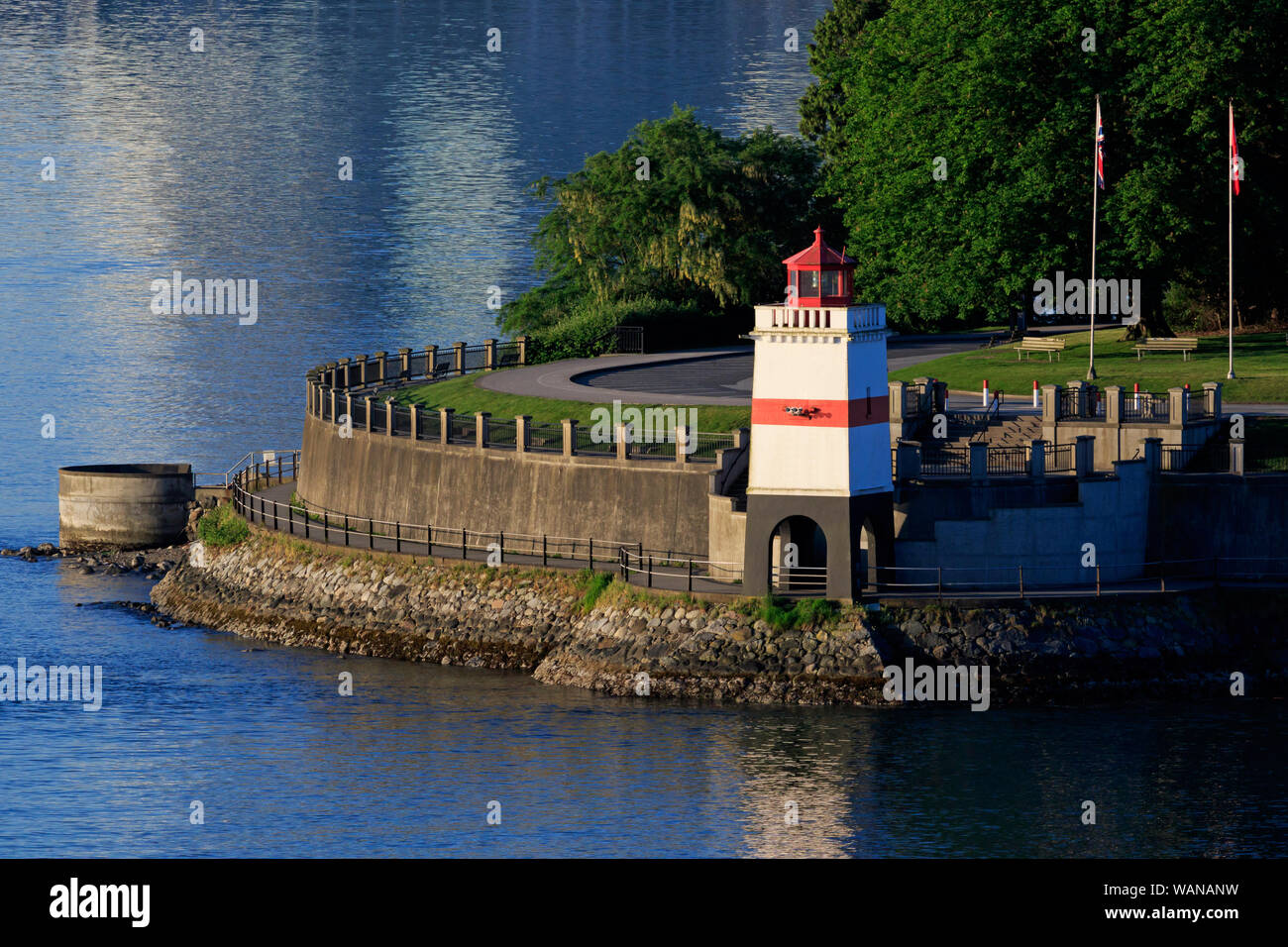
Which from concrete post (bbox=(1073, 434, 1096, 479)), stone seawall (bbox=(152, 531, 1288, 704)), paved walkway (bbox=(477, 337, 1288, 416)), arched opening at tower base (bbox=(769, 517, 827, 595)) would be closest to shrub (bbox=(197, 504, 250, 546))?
paved walkway (bbox=(477, 337, 1288, 416))

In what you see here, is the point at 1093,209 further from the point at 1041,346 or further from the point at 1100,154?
the point at 1041,346

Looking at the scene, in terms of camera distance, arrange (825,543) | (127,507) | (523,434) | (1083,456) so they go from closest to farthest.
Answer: (825,543) < (1083,456) < (523,434) < (127,507)

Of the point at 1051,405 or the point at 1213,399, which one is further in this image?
the point at 1213,399

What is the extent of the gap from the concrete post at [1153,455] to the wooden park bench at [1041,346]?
51.6 feet

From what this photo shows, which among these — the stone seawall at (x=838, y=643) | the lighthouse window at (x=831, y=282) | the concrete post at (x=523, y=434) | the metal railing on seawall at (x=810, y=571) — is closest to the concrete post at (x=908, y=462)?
the metal railing on seawall at (x=810, y=571)

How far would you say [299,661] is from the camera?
65.6 m

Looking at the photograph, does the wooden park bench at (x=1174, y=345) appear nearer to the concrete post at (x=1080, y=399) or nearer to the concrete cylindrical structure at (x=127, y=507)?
the concrete post at (x=1080, y=399)

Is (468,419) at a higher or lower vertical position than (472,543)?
higher

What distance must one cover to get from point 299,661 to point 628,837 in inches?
753

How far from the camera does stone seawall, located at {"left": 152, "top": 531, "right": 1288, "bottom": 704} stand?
190 ft

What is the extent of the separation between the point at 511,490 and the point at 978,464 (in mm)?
14307

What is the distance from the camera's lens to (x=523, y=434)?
226 ft

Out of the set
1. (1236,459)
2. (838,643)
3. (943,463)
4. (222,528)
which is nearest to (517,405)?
(222,528)

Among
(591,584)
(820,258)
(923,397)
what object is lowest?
(591,584)
